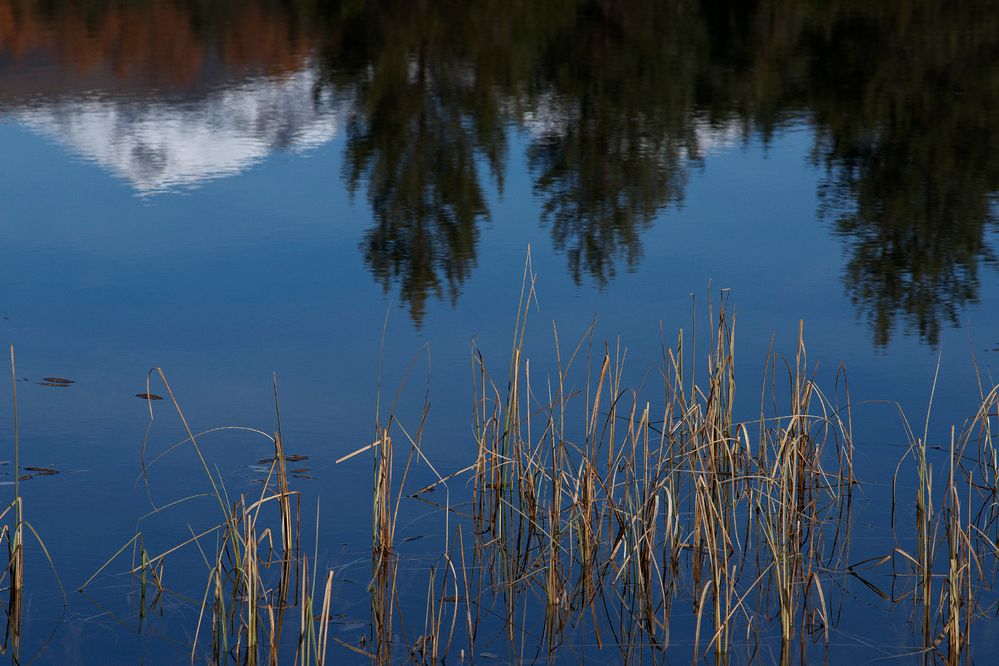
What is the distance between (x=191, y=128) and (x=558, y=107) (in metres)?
3.96

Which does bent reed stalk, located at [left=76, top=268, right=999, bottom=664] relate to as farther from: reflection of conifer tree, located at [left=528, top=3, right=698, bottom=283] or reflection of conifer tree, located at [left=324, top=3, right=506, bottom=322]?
reflection of conifer tree, located at [left=528, top=3, right=698, bottom=283]

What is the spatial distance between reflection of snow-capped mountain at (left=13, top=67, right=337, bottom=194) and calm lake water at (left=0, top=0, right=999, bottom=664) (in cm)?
6

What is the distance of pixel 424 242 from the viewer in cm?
948

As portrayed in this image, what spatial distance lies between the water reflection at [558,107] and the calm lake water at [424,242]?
0.06m

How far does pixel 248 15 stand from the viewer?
73.0 feet

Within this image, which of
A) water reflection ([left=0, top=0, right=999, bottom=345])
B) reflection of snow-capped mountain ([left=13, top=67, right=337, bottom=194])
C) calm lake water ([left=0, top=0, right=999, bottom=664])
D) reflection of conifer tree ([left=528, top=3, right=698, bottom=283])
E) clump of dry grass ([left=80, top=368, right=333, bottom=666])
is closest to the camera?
clump of dry grass ([left=80, top=368, right=333, bottom=666])

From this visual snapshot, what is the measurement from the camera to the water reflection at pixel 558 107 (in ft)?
31.1

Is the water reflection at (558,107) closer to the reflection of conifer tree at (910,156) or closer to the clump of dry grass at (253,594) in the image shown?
the reflection of conifer tree at (910,156)

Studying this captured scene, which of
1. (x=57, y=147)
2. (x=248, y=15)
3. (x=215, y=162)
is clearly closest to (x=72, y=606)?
(x=215, y=162)

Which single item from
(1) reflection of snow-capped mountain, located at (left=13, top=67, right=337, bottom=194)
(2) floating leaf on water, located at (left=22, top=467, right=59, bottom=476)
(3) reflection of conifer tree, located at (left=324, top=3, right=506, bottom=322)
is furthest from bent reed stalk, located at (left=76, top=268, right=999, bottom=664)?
(1) reflection of snow-capped mountain, located at (left=13, top=67, right=337, bottom=194)

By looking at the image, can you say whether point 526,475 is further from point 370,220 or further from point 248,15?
point 248,15

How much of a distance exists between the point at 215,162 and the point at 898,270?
20.6ft

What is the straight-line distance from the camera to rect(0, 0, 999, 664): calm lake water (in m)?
5.39

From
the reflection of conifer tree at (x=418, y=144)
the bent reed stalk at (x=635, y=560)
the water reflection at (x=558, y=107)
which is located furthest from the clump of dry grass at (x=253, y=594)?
the water reflection at (x=558, y=107)
